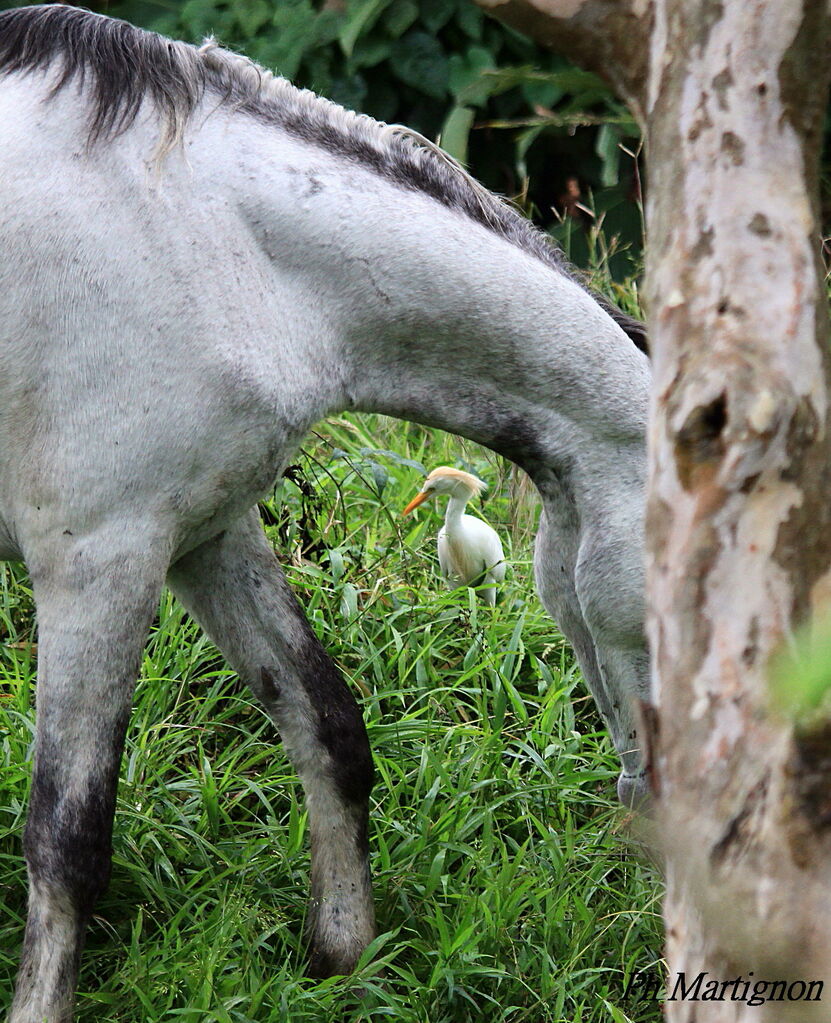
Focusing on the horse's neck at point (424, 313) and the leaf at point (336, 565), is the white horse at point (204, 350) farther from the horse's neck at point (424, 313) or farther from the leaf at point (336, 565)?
the leaf at point (336, 565)

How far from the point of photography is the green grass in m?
2.35

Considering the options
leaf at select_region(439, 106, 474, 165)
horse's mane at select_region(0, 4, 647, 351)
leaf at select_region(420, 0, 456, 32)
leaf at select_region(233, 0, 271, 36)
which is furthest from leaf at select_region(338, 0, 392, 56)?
horse's mane at select_region(0, 4, 647, 351)

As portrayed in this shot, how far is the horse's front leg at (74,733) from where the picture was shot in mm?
2023

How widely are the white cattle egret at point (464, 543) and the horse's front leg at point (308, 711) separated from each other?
0.97m

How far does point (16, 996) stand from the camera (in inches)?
83.9

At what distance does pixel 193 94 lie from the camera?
2121 millimetres

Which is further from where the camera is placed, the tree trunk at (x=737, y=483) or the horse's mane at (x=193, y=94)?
the horse's mane at (x=193, y=94)

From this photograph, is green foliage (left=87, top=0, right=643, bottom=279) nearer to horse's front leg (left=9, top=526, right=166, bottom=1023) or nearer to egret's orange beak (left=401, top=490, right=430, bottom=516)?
egret's orange beak (left=401, top=490, right=430, bottom=516)

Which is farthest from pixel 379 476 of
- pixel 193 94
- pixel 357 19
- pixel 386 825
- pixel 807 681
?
pixel 807 681

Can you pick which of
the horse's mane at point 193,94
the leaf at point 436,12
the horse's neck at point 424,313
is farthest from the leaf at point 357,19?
the horse's neck at point 424,313

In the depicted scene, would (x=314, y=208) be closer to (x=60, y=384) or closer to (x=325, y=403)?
(x=325, y=403)

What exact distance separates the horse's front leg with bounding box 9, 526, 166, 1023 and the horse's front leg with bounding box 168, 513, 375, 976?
43cm

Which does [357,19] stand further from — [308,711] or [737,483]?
[737,483]

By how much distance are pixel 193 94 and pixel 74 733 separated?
1138 mm
